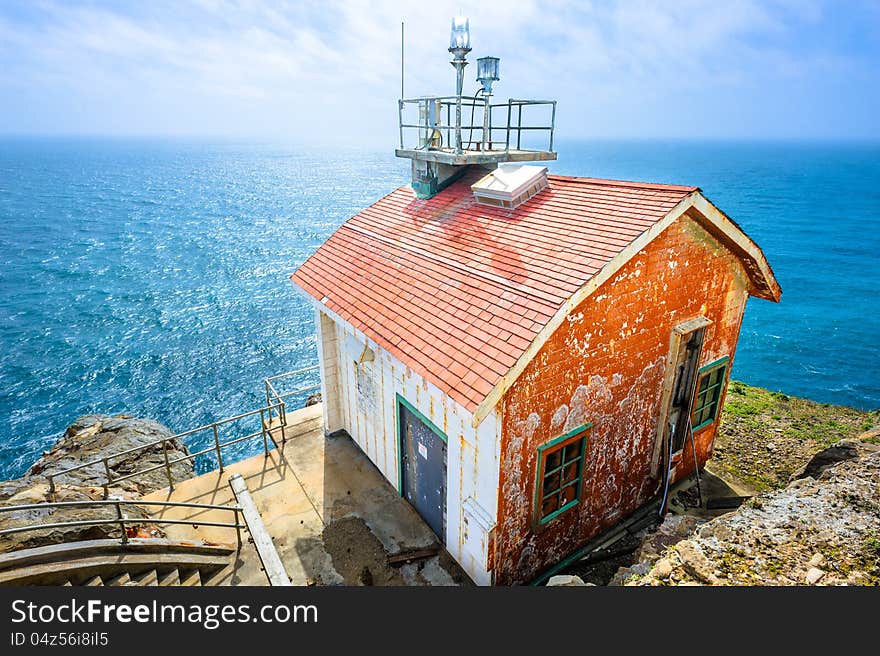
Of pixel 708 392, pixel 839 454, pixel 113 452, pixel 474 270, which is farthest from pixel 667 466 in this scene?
pixel 113 452

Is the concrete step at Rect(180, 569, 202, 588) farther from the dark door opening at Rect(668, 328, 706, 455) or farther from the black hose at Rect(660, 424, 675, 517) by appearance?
the dark door opening at Rect(668, 328, 706, 455)

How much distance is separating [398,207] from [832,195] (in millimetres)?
118268

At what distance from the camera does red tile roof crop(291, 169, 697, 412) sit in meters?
7.43

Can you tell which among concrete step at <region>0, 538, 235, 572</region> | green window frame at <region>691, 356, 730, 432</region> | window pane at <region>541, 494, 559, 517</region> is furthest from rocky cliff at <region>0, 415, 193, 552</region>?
green window frame at <region>691, 356, 730, 432</region>

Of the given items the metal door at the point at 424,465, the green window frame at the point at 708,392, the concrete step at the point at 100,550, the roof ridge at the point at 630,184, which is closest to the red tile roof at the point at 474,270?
the roof ridge at the point at 630,184

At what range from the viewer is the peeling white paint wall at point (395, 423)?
7910 mm

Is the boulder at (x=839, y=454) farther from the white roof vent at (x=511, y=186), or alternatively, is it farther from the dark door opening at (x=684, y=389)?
the white roof vent at (x=511, y=186)

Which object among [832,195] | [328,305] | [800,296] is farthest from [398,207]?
[832,195]

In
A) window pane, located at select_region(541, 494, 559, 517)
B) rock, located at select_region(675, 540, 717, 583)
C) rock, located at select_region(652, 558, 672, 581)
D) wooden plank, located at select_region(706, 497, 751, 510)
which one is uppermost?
rock, located at select_region(675, 540, 717, 583)

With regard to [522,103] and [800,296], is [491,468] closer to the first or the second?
[522,103]

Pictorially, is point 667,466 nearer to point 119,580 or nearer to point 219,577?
point 219,577

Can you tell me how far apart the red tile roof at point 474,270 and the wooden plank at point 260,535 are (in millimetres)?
4522

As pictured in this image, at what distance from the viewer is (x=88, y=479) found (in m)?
15.1

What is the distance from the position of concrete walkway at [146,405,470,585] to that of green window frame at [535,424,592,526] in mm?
1936
